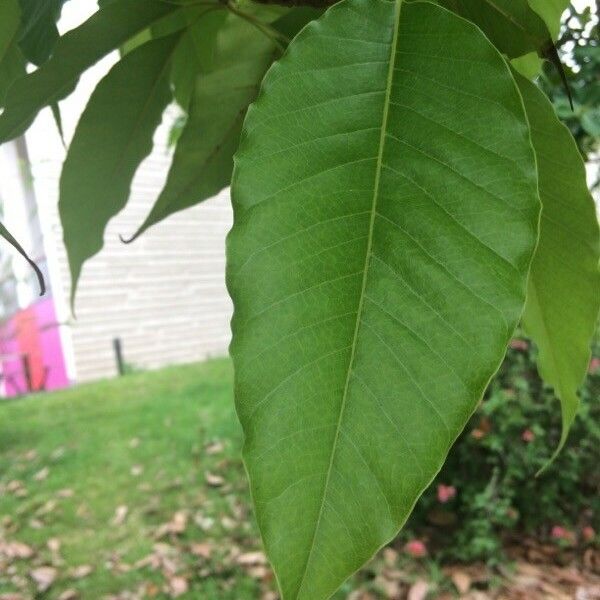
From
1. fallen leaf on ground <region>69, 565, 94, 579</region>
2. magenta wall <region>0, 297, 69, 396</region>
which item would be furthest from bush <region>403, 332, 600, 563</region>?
magenta wall <region>0, 297, 69, 396</region>

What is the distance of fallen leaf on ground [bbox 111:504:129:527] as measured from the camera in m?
2.16

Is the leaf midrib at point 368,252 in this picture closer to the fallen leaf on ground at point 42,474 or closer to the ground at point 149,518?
the ground at point 149,518

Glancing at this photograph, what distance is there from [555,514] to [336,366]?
1752 millimetres

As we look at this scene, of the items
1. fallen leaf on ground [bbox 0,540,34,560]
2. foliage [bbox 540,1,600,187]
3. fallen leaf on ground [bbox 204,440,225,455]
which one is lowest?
fallen leaf on ground [bbox 204,440,225,455]

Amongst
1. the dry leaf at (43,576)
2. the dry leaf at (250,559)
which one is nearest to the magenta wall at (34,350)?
the dry leaf at (43,576)

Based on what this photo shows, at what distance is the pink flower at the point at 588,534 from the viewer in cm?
175

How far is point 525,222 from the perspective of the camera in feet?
0.70

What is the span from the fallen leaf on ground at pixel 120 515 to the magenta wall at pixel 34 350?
156 centimetres

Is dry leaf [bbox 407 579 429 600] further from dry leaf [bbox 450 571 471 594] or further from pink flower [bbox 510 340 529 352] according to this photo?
pink flower [bbox 510 340 529 352]

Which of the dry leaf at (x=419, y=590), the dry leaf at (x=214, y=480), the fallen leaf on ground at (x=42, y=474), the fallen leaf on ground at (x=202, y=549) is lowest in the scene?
the fallen leaf on ground at (x=42, y=474)

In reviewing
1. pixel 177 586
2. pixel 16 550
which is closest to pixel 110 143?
pixel 177 586

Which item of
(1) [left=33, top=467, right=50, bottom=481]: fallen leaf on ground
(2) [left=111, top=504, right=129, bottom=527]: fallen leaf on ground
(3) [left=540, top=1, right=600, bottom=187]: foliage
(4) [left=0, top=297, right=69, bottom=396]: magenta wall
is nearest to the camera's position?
(3) [left=540, top=1, right=600, bottom=187]: foliage

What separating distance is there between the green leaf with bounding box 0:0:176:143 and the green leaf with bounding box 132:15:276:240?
0.04 metres

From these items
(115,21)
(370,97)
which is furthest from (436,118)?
(115,21)
